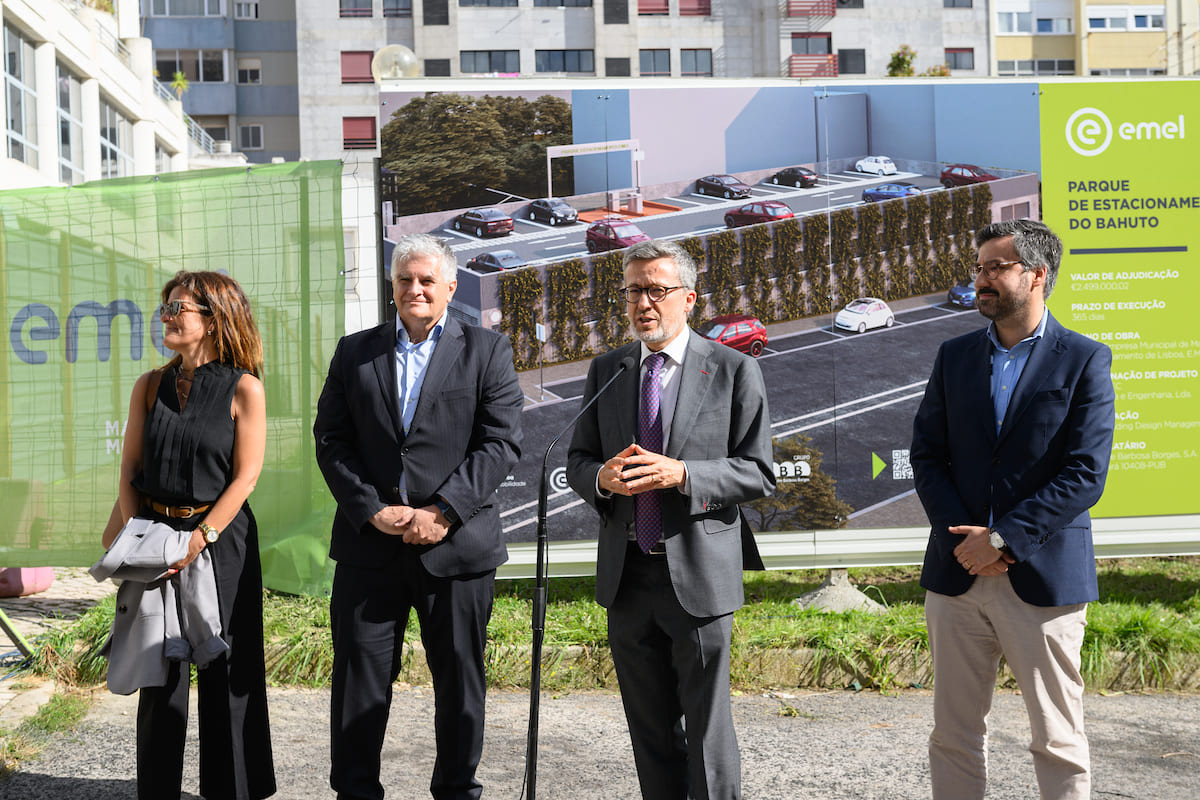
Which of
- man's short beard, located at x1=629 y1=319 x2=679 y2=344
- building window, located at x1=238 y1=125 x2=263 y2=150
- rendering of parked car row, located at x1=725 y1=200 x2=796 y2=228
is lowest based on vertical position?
man's short beard, located at x1=629 y1=319 x2=679 y2=344

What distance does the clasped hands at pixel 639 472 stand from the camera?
10.8 feet

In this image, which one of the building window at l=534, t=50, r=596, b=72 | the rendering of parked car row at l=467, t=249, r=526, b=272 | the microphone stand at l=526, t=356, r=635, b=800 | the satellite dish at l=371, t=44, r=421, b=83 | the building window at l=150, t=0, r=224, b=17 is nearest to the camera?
the microphone stand at l=526, t=356, r=635, b=800

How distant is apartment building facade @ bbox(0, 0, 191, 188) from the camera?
66.1ft

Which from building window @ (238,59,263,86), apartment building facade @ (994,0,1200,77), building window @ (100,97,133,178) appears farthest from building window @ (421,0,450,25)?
apartment building facade @ (994,0,1200,77)

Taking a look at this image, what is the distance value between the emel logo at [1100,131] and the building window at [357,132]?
38860 millimetres

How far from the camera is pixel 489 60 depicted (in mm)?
42656

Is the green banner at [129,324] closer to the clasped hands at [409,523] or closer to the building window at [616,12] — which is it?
the clasped hands at [409,523]

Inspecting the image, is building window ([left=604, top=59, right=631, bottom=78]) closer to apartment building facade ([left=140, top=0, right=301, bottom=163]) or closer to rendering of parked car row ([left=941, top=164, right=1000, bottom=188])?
apartment building facade ([left=140, top=0, right=301, bottom=163])

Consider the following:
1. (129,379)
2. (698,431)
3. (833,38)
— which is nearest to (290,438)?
(129,379)

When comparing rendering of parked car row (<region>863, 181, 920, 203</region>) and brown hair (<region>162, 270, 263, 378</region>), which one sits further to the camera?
rendering of parked car row (<region>863, 181, 920, 203</region>)

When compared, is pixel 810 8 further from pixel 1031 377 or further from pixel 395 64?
pixel 1031 377

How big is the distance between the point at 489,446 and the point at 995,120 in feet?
13.4

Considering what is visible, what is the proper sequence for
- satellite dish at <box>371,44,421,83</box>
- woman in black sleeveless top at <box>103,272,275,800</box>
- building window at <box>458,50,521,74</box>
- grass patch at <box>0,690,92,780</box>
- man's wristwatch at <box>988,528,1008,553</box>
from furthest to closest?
1. building window at <box>458,50,521,74</box>
2. satellite dish at <box>371,44,421,83</box>
3. grass patch at <box>0,690,92,780</box>
4. woman in black sleeveless top at <box>103,272,275,800</box>
5. man's wristwatch at <box>988,528,1008,553</box>

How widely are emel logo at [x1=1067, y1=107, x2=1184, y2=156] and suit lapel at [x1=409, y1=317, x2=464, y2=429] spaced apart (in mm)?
4252
